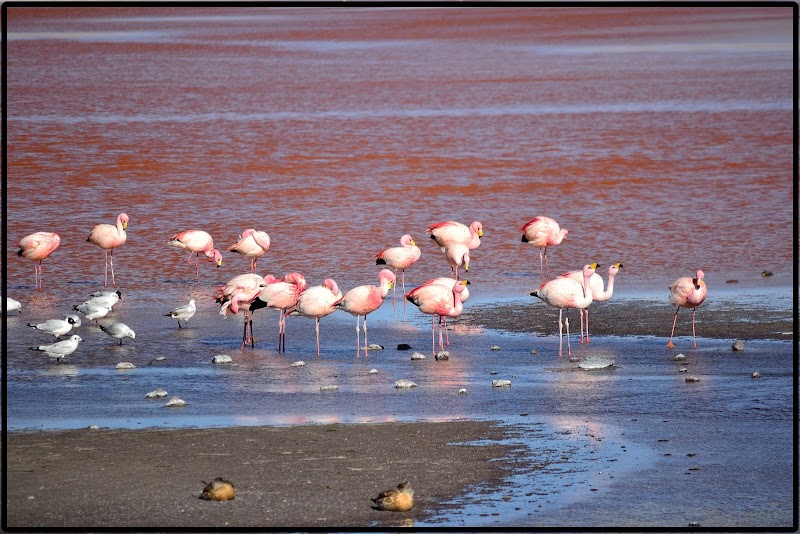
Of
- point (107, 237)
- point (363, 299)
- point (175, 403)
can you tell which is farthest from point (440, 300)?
point (107, 237)

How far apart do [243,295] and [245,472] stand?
4.66 metres

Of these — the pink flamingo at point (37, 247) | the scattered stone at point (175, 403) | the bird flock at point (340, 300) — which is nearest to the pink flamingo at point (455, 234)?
the bird flock at point (340, 300)

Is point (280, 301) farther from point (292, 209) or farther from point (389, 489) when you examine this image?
point (292, 209)

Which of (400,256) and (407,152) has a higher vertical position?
(407,152)

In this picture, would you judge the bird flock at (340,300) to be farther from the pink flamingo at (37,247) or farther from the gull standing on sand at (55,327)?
the pink flamingo at (37,247)

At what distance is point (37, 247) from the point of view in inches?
567

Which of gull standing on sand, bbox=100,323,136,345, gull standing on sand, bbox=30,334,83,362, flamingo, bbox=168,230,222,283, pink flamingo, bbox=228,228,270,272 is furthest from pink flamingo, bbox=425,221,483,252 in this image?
gull standing on sand, bbox=30,334,83,362

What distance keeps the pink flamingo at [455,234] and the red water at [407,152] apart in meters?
0.38

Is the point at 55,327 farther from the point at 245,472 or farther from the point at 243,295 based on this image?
the point at 245,472

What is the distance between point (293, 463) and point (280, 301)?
4.20 metres

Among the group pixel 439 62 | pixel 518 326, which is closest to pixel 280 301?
pixel 518 326

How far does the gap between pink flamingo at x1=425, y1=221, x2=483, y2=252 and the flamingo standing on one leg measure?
325cm

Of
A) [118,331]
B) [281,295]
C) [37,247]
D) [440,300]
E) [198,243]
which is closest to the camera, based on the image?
[118,331]

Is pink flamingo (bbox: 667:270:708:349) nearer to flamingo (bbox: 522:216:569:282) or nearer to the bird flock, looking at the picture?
the bird flock
